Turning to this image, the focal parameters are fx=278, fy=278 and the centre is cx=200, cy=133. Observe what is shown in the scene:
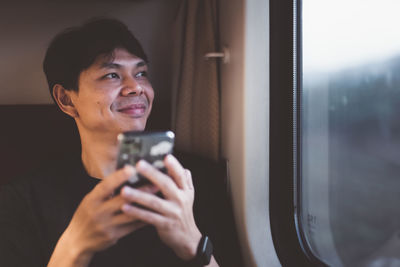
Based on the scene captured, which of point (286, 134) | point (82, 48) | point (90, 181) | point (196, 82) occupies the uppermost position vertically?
point (82, 48)

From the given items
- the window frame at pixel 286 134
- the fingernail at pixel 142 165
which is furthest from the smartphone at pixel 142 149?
the window frame at pixel 286 134

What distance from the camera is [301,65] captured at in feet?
3.84

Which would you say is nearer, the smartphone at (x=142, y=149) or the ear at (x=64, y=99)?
the smartphone at (x=142, y=149)

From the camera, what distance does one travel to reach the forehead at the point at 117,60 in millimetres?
1019

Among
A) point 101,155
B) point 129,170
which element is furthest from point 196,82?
point 129,170

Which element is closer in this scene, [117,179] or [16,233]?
[117,179]

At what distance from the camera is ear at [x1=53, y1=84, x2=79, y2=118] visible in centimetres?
110

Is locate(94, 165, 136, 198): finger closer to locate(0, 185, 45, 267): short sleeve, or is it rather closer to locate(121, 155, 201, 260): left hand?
locate(121, 155, 201, 260): left hand

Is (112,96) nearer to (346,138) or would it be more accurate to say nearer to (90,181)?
(90,181)

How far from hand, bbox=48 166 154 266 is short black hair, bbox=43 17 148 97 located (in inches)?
22.6

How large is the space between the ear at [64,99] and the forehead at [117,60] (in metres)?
0.18

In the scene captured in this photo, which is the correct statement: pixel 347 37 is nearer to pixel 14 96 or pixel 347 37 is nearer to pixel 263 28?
pixel 263 28

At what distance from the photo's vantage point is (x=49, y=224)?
37.0 inches

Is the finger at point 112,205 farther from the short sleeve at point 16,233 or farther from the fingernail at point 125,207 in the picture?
the short sleeve at point 16,233
